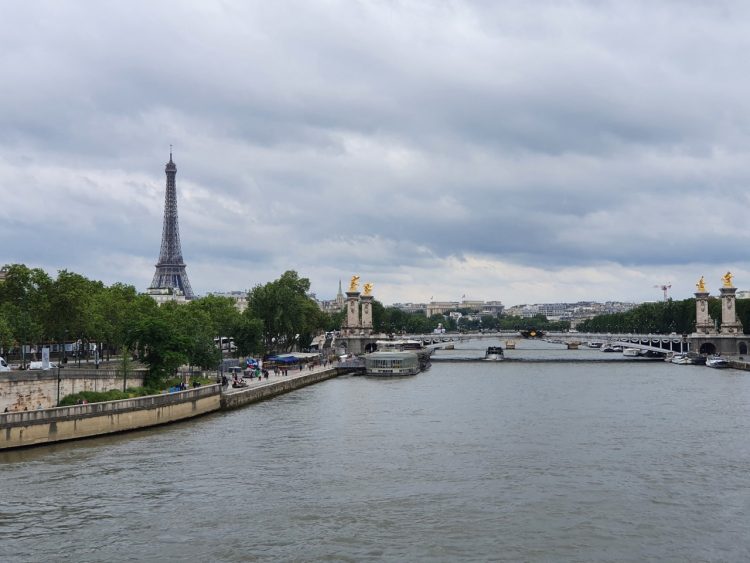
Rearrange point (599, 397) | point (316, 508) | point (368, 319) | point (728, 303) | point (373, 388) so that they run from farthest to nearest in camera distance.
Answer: point (368, 319), point (728, 303), point (373, 388), point (599, 397), point (316, 508)

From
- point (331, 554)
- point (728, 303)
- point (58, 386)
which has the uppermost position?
point (728, 303)

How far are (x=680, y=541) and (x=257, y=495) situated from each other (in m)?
14.1

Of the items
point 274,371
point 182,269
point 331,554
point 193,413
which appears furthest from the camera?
point 182,269

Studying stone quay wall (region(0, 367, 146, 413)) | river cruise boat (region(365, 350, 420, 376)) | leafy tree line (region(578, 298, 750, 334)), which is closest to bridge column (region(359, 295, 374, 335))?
river cruise boat (region(365, 350, 420, 376))

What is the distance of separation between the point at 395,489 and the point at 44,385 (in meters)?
24.5

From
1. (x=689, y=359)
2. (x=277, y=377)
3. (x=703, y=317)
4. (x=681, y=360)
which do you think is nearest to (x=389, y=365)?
(x=277, y=377)

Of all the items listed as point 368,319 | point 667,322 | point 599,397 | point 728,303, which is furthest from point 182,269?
point 599,397

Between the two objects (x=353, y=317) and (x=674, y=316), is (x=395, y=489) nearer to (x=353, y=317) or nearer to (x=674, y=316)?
(x=353, y=317)

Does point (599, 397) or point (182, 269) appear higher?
point (182, 269)

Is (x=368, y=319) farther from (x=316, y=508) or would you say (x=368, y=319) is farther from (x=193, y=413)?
(x=316, y=508)

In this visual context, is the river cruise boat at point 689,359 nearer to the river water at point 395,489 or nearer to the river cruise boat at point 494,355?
the river cruise boat at point 494,355

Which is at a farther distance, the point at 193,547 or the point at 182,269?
the point at 182,269

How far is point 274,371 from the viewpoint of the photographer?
80.6 meters

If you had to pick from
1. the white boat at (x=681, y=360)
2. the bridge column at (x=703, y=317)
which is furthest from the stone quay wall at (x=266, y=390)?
the bridge column at (x=703, y=317)
